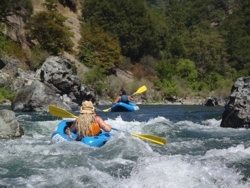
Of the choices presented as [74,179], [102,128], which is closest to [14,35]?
[102,128]

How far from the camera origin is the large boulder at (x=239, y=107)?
37.4 feet

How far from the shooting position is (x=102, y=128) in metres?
8.27

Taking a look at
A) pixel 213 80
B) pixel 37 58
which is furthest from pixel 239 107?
pixel 213 80

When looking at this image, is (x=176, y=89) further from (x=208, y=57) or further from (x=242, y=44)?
(x=242, y=44)

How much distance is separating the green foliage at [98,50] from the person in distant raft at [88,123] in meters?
31.2

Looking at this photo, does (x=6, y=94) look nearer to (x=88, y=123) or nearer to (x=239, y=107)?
(x=239, y=107)

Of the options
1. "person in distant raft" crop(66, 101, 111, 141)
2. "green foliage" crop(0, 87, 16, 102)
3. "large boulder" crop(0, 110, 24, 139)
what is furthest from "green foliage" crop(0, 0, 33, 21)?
"person in distant raft" crop(66, 101, 111, 141)

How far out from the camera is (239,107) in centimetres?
1146

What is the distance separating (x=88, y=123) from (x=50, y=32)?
92.5 feet

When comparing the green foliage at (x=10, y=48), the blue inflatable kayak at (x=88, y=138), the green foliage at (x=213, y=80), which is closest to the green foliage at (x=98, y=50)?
the green foliage at (x=10, y=48)

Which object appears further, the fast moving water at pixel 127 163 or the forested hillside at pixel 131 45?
the forested hillside at pixel 131 45

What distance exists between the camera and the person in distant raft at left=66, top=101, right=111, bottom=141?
7.98 meters

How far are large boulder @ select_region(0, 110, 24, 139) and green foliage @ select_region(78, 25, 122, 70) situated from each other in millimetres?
29777

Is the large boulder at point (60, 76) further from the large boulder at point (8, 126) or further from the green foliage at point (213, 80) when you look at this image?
the green foliage at point (213, 80)
